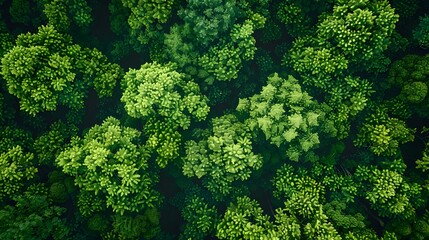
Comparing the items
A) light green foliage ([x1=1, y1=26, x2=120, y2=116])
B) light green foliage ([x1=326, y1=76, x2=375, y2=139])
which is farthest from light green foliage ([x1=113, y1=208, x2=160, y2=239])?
light green foliage ([x1=326, y1=76, x2=375, y2=139])

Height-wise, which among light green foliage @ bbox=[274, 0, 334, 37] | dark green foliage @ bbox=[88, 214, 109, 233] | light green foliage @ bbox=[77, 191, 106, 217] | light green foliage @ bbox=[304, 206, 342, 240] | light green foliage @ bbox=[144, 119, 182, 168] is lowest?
Result: light green foliage @ bbox=[304, 206, 342, 240]

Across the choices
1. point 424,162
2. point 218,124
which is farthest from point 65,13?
point 424,162

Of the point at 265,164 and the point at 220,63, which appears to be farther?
the point at 265,164

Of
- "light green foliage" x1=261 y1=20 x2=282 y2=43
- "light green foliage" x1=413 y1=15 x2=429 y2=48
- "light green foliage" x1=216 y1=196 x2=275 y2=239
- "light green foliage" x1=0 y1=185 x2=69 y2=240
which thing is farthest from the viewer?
"light green foliage" x1=261 y1=20 x2=282 y2=43

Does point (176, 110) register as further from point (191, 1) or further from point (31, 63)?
point (31, 63)

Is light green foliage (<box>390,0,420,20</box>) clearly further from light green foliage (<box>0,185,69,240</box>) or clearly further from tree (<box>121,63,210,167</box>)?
light green foliage (<box>0,185,69,240</box>)

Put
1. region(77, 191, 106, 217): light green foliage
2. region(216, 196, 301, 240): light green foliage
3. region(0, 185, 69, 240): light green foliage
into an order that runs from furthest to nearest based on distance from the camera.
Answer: region(77, 191, 106, 217): light green foliage < region(216, 196, 301, 240): light green foliage < region(0, 185, 69, 240): light green foliage

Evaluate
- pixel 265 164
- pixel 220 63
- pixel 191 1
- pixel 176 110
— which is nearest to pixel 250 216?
pixel 265 164
